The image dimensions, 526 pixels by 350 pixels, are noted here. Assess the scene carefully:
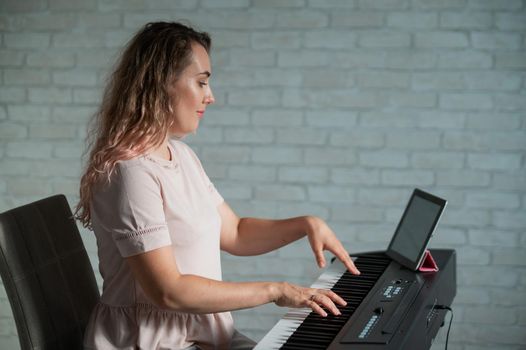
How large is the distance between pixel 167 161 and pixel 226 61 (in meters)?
1.51

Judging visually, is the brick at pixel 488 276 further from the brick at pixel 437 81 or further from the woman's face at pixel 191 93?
the woman's face at pixel 191 93

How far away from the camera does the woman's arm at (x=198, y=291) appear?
1779 millimetres

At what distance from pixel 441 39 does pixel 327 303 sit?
1752 millimetres

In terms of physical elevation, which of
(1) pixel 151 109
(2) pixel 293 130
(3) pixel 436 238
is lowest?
(3) pixel 436 238

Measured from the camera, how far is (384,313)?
1.87 meters

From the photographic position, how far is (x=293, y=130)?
3.41 metres

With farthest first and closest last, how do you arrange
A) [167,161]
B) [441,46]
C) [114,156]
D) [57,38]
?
[57,38], [441,46], [167,161], [114,156]

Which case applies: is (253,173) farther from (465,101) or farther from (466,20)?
(466,20)

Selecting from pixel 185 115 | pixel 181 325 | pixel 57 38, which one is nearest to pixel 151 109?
pixel 185 115

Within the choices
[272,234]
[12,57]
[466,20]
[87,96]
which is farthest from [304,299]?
[12,57]

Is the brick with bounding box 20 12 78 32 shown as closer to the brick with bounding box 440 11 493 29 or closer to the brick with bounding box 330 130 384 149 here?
the brick with bounding box 330 130 384 149

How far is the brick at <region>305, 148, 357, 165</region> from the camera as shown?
3.39 m

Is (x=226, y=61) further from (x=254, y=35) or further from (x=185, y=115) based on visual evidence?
(x=185, y=115)

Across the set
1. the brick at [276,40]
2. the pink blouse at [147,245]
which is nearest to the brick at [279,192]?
the brick at [276,40]
